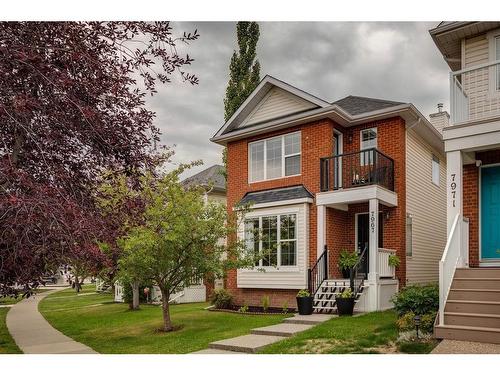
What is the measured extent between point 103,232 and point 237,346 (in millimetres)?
2948

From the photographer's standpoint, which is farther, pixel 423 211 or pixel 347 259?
pixel 423 211

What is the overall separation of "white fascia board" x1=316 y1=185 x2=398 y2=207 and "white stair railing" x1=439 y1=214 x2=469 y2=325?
2.56 metres

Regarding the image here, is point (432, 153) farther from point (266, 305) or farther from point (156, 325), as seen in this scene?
point (156, 325)

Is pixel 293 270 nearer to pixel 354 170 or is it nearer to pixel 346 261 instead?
pixel 346 261

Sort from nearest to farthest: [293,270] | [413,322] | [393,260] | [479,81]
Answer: [413,322], [479,81], [393,260], [293,270]

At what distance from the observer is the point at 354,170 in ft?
38.2

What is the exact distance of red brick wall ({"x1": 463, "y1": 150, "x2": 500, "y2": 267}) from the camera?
8867 mm

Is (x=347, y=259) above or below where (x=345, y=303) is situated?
above

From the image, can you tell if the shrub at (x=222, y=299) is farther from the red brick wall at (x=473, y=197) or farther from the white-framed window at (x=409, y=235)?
the red brick wall at (x=473, y=197)

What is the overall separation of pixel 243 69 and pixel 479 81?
15.0ft

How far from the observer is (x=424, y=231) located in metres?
13.2

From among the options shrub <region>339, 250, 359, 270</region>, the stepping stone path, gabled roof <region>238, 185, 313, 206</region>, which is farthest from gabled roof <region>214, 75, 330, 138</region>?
the stepping stone path

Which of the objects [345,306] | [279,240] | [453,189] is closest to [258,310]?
[279,240]

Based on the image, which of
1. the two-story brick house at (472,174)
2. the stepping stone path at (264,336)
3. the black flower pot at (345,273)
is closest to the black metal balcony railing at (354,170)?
the black flower pot at (345,273)
